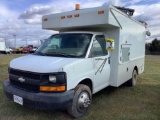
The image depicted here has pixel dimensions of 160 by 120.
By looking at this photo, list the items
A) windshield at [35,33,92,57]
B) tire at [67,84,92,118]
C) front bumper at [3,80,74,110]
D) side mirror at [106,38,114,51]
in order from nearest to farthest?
front bumper at [3,80,74,110] → tire at [67,84,92,118] → windshield at [35,33,92,57] → side mirror at [106,38,114,51]

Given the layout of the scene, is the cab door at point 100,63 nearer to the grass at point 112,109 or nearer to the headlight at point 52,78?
the grass at point 112,109

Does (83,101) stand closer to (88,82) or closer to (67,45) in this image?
(88,82)

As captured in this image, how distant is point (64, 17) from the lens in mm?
5887

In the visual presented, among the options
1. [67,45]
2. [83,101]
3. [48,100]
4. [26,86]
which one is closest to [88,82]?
[83,101]

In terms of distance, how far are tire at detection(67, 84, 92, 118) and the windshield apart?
866mm

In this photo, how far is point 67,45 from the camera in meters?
5.25

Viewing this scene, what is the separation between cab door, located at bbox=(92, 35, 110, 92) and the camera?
5.17 meters

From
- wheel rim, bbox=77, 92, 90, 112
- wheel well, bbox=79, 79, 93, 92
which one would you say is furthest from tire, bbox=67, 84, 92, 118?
wheel well, bbox=79, 79, 93, 92

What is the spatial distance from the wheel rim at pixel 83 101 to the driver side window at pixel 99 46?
1123 millimetres

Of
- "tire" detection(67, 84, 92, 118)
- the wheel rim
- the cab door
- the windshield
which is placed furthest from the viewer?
the cab door

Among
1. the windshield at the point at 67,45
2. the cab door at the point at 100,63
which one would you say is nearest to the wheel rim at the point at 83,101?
the cab door at the point at 100,63

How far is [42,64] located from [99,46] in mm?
1942

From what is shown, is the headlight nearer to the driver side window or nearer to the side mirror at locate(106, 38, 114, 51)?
the driver side window

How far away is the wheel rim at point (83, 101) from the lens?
4.54m
